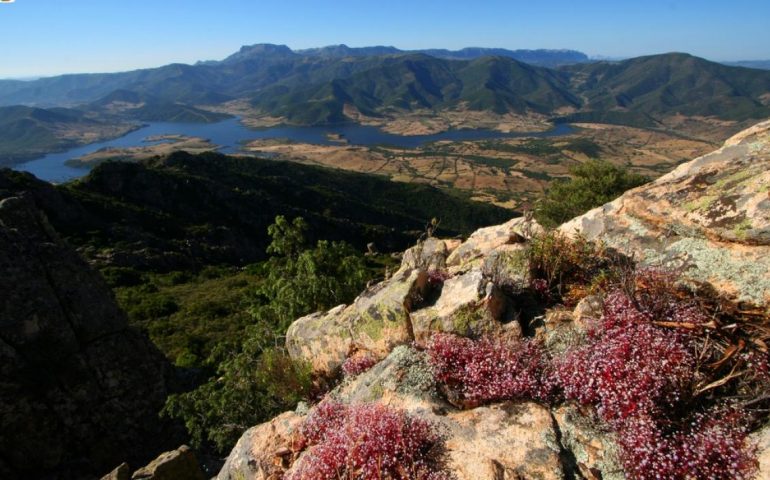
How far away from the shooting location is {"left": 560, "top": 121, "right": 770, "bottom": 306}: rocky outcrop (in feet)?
26.3

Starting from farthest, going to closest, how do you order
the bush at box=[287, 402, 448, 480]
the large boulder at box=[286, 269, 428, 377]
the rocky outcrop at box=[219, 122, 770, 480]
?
the large boulder at box=[286, 269, 428, 377]
the rocky outcrop at box=[219, 122, 770, 480]
the bush at box=[287, 402, 448, 480]

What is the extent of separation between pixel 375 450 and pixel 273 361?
5775 millimetres

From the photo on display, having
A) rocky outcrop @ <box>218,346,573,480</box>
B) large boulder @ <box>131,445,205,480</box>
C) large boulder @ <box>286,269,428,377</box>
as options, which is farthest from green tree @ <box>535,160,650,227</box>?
large boulder @ <box>131,445,205,480</box>

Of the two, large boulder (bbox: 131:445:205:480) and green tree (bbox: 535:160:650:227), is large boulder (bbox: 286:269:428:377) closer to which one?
large boulder (bbox: 131:445:205:480)

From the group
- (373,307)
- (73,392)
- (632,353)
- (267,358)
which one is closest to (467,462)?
(632,353)

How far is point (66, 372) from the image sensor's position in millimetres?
17156

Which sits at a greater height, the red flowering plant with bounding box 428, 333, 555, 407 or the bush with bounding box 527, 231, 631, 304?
the bush with bounding box 527, 231, 631, 304

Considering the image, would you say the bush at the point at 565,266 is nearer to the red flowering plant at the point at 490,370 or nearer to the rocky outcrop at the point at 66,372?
the red flowering plant at the point at 490,370

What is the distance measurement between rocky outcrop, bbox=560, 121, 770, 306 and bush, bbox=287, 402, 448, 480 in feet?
19.6

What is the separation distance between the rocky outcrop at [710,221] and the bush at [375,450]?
19.6 ft

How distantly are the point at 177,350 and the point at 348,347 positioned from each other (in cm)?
2749

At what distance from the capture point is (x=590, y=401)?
6.60m

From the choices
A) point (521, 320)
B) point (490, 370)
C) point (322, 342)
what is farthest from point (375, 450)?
point (322, 342)

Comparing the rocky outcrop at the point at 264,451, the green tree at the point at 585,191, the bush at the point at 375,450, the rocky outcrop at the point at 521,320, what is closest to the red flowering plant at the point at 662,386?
the rocky outcrop at the point at 521,320
